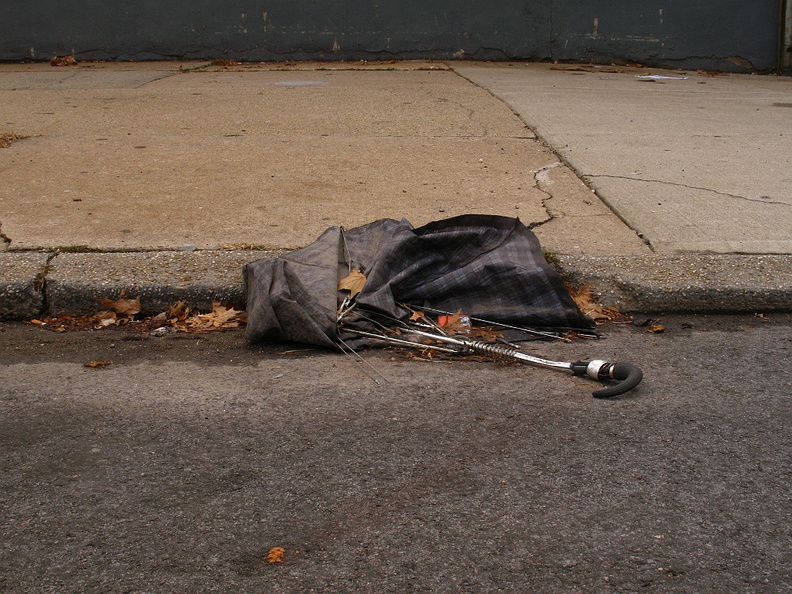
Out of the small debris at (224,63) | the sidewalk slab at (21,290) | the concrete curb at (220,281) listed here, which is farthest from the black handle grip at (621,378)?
the small debris at (224,63)

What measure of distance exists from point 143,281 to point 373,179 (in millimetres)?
1884

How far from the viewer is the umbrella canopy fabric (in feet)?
11.7

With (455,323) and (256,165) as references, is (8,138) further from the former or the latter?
(455,323)

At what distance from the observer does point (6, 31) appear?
10531 millimetres

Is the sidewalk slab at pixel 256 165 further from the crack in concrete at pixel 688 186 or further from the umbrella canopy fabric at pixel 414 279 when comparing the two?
the umbrella canopy fabric at pixel 414 279

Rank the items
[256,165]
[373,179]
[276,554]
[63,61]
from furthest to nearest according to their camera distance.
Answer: [63,61] → [256,165] → [373,179] → [276,554]

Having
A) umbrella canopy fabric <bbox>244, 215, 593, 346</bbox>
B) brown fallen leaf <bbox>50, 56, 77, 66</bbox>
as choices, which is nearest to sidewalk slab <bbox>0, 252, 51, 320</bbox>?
umbrella canopy fabric <bbox>244, 215, 593, 346</bbox>

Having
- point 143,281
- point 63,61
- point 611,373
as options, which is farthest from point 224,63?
point 611,373

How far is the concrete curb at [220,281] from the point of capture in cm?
388

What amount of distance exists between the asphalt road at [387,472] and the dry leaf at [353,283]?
362 mm

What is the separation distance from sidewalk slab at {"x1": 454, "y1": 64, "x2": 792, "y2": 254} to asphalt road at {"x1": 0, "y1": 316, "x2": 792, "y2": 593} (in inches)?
46.8

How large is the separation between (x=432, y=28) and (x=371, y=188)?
647 centimetres

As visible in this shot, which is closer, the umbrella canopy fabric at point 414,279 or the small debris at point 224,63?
the umbrella canopy fabric at point 414,279

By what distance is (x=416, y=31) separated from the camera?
434 inches
